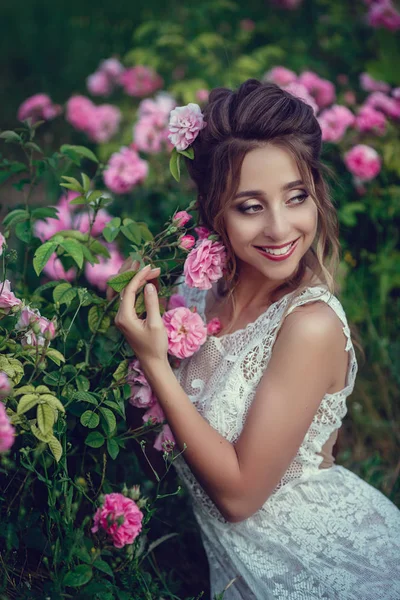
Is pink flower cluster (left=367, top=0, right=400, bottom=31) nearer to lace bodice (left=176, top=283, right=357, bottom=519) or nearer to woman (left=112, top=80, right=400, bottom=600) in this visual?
woman (left=112, top=80, right=400, bottom=600)

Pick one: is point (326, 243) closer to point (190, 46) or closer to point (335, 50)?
point (190, 46)

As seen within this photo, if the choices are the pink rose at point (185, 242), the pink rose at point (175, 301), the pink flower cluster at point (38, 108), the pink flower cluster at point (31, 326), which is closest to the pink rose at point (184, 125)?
the pink rose at point (185, 242)

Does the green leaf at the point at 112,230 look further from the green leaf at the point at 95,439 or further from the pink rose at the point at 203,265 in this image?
Result: the green leaf at the point at 95,439

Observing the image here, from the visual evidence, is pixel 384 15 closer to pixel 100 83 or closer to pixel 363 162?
pixel 363 162

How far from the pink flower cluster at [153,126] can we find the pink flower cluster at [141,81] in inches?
44.2

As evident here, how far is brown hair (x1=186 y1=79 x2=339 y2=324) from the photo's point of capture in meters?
1.76

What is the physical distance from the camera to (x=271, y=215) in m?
1.78

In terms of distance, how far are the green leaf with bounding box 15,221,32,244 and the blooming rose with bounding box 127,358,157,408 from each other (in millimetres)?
497

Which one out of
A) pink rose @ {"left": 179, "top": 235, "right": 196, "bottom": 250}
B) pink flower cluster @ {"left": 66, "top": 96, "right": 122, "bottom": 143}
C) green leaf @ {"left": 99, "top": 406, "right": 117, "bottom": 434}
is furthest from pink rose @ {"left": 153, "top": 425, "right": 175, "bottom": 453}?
pink flower cluster @ {"left": 66, "top": 96, "right": 122, "bottom": 143}

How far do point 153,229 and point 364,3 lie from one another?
2.97m

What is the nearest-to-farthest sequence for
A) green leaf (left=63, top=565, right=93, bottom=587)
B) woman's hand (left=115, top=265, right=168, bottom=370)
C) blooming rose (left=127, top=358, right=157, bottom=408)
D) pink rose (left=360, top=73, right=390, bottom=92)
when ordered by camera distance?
green leaf (left=63, top=565, right=93, bottom=587) < woman's hand (left=115, top=265, right=168, bottom=370) < blooming rose (left=127, top=358, right=157, bottom=408) < pink rose (left=360, top=73, right=390, bottom=92)

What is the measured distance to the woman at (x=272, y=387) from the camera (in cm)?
171

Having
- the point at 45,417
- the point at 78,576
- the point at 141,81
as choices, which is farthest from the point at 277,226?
the point at 141,81

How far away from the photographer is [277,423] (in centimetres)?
170
